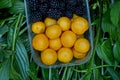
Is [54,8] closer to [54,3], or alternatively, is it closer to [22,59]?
[54,3]

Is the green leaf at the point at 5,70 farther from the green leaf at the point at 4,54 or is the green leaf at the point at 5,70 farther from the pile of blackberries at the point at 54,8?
the pile of blackberries at the point at 54,8

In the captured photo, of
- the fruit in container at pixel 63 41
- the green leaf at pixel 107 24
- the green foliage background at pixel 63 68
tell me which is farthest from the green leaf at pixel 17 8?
the green leaf at pixel 107 24

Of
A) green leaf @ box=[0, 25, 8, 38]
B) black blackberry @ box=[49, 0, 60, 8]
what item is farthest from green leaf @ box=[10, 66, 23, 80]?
black blackberry @ box=[49, 0, 60, 8]

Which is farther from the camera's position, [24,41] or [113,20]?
[24,41]

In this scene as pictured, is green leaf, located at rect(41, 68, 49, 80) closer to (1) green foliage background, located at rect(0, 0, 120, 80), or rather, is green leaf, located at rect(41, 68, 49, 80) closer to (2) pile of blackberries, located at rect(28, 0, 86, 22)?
(1) green foliage background, located at rect(0, 0, 120, 80)

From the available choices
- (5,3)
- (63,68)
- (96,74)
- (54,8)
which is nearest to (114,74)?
(96,74)

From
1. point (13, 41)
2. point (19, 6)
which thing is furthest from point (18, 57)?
point (19, 6)

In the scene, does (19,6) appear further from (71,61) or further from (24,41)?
(71,61)
